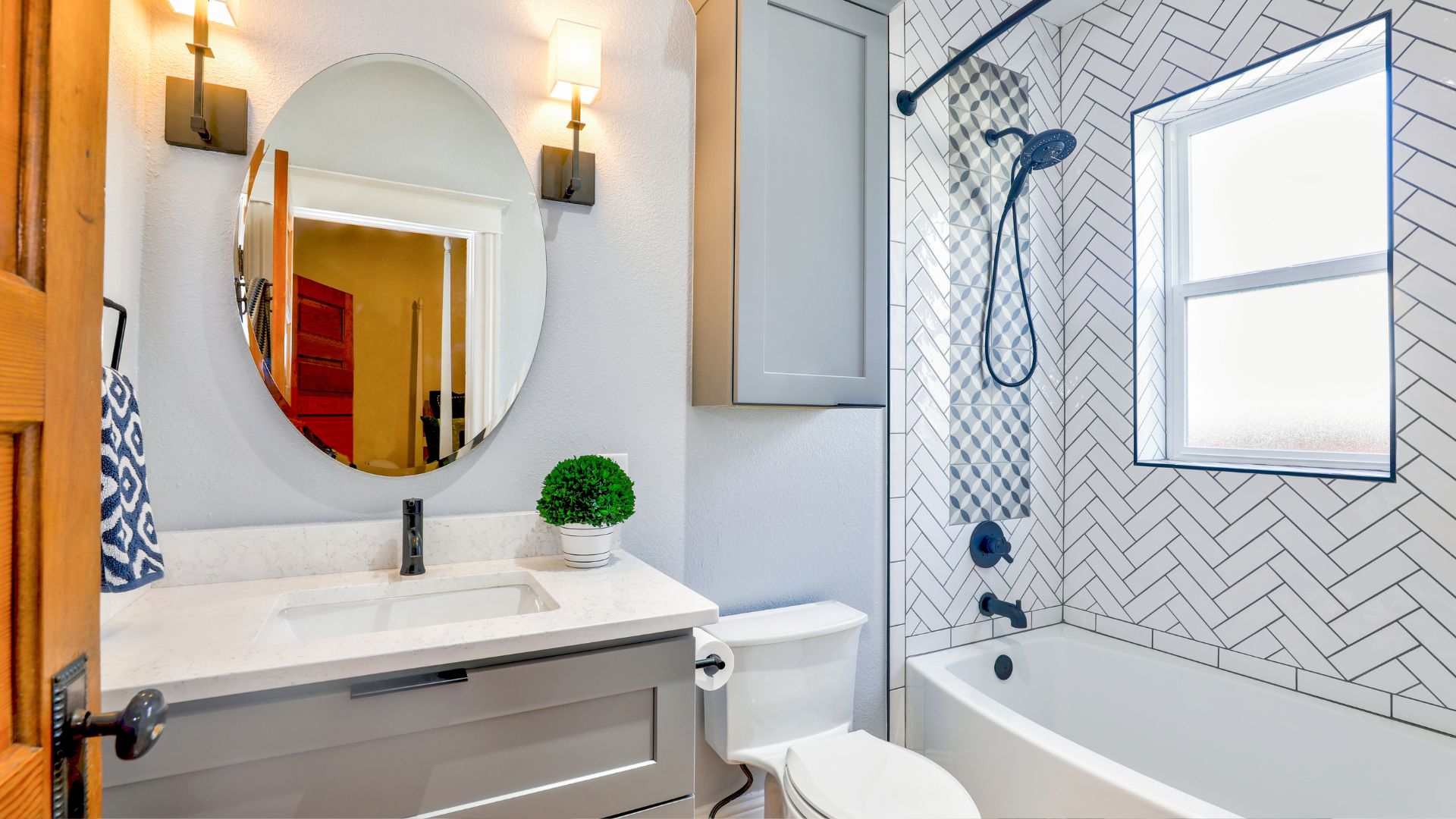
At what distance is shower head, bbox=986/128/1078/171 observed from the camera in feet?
6.41

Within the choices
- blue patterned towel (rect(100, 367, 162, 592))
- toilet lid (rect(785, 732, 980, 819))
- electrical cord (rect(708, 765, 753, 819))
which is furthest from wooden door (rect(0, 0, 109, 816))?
A: electrical cord (rect(708, 765, 753, 819))

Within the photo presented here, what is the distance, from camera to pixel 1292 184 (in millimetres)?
2023

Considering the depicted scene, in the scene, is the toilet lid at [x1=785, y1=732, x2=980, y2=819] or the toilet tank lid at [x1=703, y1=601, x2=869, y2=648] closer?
the toilet lid at [x1=785, y1=732, x2=980, y2=819]

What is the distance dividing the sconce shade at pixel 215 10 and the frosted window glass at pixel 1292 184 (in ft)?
8.67

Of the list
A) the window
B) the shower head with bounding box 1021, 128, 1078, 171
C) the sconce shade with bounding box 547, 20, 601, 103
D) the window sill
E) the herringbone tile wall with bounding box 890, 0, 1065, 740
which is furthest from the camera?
the herringbone tile wall with bounding box 890, 0, 1065, 740

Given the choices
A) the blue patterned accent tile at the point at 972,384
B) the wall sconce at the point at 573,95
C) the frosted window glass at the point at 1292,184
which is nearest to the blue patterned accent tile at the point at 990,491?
the blue patterned accent tile at the point at 972,384

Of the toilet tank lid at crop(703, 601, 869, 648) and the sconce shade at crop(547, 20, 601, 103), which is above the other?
the sconce shade at crop(547, 20, 601, 103)

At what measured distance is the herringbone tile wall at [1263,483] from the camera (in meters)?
1.61

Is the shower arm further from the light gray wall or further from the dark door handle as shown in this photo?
the dark door handle

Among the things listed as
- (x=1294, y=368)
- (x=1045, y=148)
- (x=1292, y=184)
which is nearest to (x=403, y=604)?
(x=1045, y=148)

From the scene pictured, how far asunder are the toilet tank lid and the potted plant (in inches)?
13.4

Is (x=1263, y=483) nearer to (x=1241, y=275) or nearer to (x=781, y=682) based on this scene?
(x=1241, y=275)

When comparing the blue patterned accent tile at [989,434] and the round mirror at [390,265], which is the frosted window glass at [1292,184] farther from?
the round mirror at [390,265]

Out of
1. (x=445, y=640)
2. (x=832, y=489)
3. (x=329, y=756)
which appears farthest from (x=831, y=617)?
(x=329, y=756)
